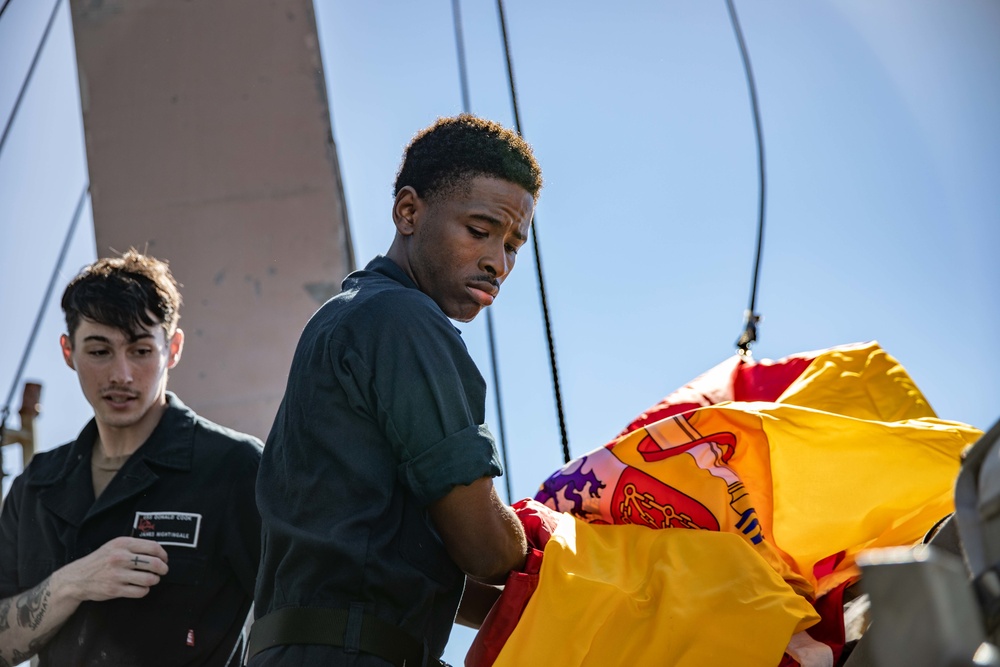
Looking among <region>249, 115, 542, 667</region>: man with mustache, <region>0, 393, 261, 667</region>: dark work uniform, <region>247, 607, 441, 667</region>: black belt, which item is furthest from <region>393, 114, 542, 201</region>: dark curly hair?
<region>0, 393, 261, 667</region>: dark work uniform

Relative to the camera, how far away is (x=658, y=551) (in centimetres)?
156

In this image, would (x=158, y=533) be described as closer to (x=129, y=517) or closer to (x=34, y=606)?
(x=129, y=517)

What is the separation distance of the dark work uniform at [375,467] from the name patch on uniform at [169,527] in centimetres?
84

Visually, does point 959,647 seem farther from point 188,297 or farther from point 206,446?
point 188,297

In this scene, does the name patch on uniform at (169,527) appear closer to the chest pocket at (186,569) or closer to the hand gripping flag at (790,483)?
the chest pocket at (186,569)

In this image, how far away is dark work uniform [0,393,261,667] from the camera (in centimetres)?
214

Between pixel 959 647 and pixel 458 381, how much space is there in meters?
0.74

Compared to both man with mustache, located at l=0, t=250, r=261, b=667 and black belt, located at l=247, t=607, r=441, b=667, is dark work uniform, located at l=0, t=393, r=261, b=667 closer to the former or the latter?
man with mustache, located at l=0, t=250, r=261, b=667

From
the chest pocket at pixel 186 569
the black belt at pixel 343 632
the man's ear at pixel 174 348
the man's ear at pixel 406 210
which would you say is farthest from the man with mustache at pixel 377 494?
the man's ear at pixel 174 348

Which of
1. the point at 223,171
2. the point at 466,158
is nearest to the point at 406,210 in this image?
the point at 466,158

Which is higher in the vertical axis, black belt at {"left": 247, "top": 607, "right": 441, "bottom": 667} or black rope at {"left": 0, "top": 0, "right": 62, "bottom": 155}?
black rope at {"left": 0, "top": 0, "right": 62, "bottom": 155}

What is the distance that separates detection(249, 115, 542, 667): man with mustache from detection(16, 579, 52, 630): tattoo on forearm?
933mm

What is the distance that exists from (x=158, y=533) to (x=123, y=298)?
1.74 feet

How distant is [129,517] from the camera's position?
230 cm
